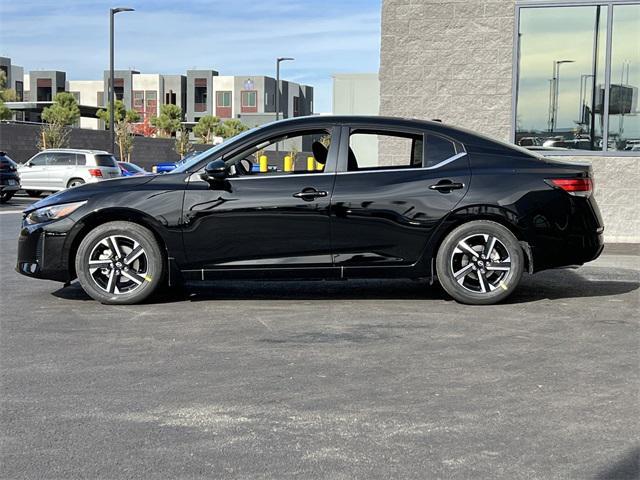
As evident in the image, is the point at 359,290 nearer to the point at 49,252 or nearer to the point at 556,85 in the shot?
the point at 49,252

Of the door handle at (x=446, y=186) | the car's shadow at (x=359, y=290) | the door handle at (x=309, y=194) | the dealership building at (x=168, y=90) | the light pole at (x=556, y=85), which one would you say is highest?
the dealership building at (x=168, y=90)

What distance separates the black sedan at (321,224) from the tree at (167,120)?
261 feet

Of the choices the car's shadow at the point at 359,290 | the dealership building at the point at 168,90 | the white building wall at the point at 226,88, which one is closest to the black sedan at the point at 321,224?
the car's shadow at the point at 359,290

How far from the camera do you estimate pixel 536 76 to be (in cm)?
1332

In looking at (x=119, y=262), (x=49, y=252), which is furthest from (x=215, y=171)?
(x=49, y=252)

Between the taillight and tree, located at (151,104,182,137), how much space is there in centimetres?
8013

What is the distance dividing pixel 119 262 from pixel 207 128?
8388cm

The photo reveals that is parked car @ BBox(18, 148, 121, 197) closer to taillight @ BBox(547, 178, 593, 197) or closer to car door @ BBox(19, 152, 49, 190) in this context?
car door @ BBox(19, 152, 49, 190)

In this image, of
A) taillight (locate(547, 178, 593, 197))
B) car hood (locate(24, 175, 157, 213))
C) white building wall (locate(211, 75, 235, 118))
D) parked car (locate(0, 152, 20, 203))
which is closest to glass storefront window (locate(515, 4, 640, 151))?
taillight (locate(547, 178, 593, 197))

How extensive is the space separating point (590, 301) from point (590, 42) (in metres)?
6.29

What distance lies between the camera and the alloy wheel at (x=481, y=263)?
25.1 ft

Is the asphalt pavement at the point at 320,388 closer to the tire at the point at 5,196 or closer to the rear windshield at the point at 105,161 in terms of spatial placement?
the tire at the point at 5,196

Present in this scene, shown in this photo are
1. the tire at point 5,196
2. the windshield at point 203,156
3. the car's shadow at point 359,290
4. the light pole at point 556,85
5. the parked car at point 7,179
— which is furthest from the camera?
the tire at point 5,196

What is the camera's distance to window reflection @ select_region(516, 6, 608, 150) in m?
13.0
